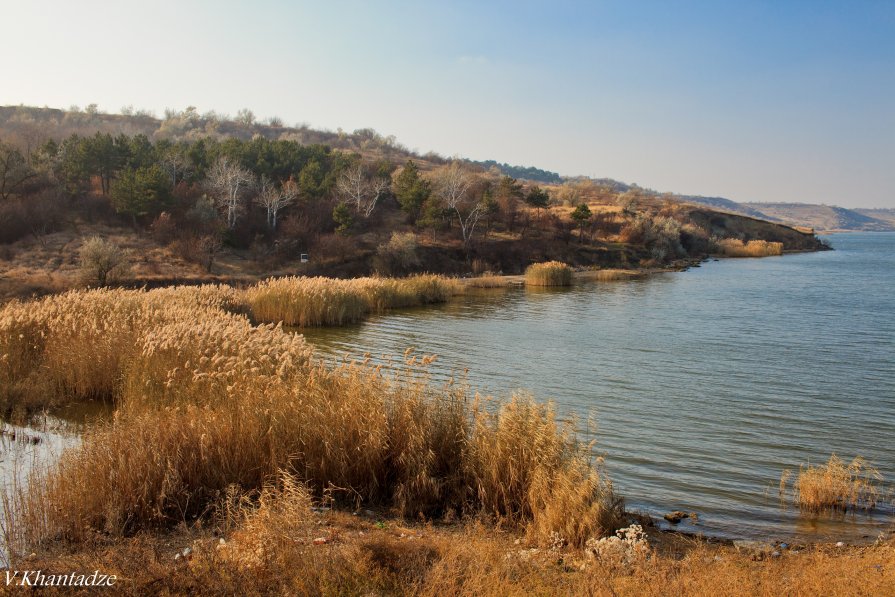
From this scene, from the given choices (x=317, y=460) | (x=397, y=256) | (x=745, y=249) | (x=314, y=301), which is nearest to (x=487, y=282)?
(x=397, y=256)

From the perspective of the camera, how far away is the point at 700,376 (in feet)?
61.1

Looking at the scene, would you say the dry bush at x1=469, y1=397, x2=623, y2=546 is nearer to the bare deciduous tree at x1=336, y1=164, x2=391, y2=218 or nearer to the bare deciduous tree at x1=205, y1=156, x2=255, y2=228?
the bare deciduous tree at x1=205, y1=156, x2=255, y2=228

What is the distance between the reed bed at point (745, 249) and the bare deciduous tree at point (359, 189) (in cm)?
5425

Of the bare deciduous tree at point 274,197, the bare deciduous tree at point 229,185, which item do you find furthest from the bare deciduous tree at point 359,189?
the bare deciduous tree at point 229,185

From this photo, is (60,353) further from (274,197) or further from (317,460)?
(274,197)

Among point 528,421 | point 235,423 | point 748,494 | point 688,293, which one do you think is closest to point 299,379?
point 235,423

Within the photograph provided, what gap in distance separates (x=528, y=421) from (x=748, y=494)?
4141 mm

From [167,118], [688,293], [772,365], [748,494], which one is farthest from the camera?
[167,118]

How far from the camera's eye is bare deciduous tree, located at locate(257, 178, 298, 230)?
58750mm

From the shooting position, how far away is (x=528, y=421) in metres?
8.59

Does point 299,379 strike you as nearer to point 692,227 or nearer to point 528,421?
point 528,421

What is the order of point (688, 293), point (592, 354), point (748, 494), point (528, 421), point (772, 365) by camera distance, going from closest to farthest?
point (528, 421)
point (748, 494)
point (772, 365)
point (592, 354)
point (688, 293)

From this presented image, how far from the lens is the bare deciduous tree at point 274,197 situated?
193ft

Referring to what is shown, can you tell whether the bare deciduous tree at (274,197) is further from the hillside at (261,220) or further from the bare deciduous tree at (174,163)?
the bare deciduous tree at (174,163)
